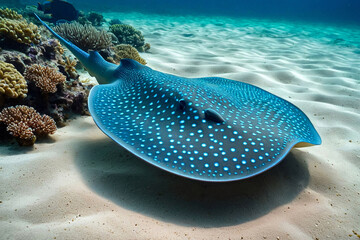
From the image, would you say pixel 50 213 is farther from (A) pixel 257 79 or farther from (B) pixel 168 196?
(A) pixel 257 79

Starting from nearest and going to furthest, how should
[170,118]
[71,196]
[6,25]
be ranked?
[71,196], [170,118], [6,25]

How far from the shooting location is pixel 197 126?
2520 mm

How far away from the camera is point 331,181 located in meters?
2.82

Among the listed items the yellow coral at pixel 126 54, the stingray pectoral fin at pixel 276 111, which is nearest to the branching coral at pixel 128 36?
the yellow coral at pixel 126 54

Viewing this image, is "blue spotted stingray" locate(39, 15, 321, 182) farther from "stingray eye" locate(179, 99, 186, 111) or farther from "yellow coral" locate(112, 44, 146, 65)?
"yellow coral" locate(112, 44, 146, 65)

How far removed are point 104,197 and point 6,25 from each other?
4523 mm

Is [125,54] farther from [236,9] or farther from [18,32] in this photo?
[236,9]

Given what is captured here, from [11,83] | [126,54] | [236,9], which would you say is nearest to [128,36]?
[126,54]

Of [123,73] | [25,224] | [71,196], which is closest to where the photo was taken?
[25,224]

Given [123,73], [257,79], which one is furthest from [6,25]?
[257,79]

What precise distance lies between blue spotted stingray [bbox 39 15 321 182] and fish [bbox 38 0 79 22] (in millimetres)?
10276

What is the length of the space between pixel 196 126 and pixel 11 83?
3.22 metres

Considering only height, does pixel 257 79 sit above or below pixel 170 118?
below

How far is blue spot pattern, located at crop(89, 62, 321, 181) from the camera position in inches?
82.7
